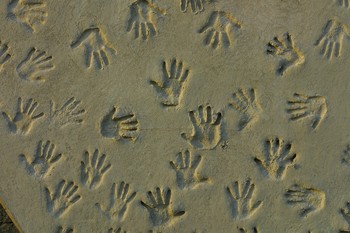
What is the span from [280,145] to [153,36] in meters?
0.36

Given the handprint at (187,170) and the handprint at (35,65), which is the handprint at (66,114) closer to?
the handprint at (35,65)

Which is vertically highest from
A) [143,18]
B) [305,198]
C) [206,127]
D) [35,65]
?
[143,18]

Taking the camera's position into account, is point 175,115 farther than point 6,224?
No

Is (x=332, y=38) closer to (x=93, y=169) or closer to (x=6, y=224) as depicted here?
(x=93, y=169)

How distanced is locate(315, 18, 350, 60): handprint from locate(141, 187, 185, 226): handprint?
1.48 feet

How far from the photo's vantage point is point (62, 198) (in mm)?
1260

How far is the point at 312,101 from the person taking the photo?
122 centimetres

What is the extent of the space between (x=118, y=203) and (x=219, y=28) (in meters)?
0.44

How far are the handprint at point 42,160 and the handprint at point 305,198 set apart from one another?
511 mm

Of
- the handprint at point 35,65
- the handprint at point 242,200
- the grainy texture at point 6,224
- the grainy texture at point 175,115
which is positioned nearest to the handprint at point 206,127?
the grainy texture at point 175,115

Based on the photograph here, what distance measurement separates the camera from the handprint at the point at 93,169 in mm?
1249

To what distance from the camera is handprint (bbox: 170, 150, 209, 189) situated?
1.24 meters

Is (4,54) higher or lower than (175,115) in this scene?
higher

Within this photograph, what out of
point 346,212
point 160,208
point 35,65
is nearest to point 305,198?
point 346,212
